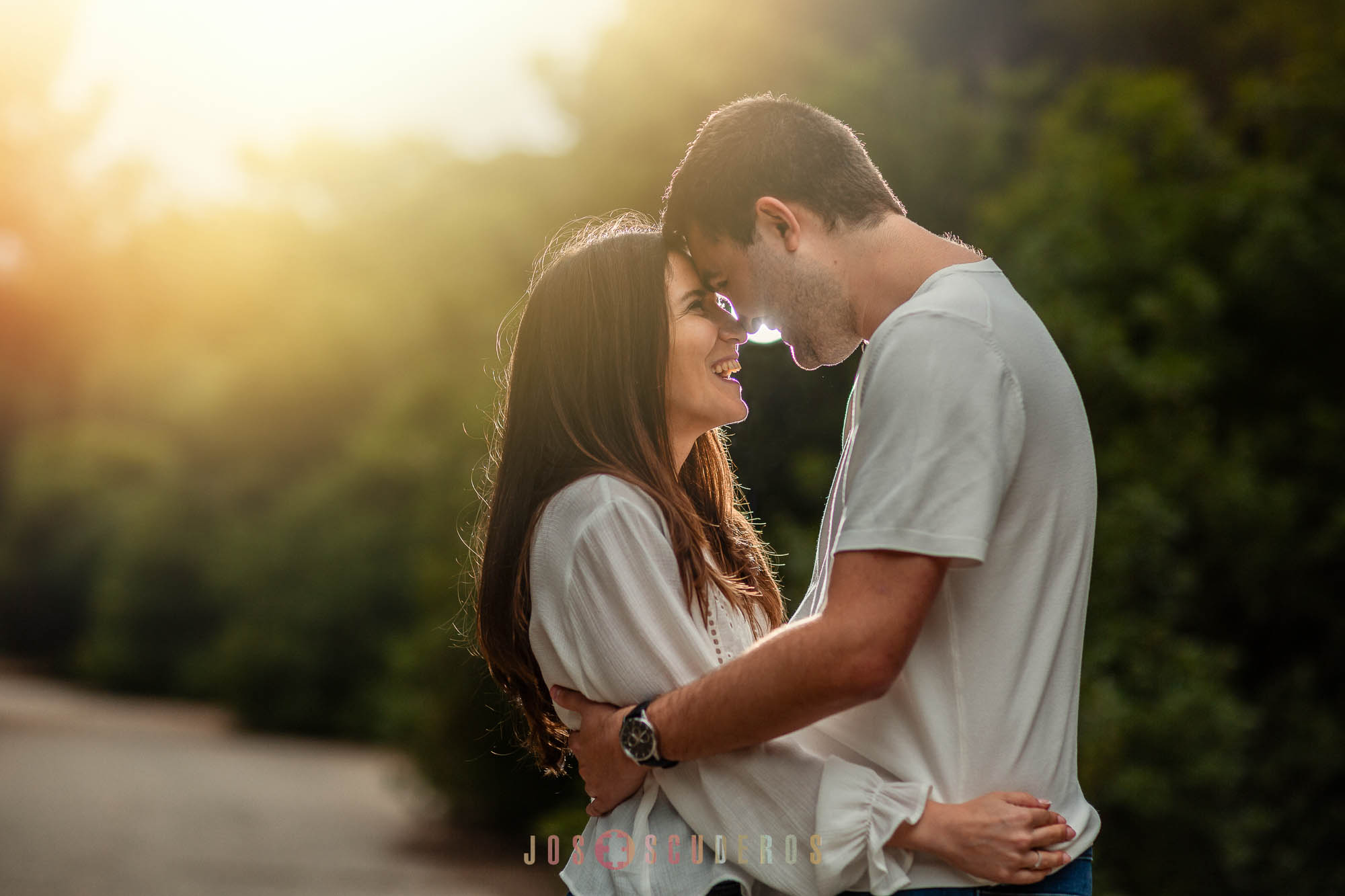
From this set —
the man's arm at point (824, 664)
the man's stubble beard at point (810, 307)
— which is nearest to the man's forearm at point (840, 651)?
the man's arm at point (824, 664)

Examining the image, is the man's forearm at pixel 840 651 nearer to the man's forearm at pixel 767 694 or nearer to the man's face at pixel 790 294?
the man's forearm at pixel 767 694

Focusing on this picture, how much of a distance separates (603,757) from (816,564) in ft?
1.28

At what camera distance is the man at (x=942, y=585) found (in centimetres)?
141

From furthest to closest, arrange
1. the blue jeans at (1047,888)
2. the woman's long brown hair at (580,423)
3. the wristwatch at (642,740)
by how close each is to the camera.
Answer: the woman's long brown hair at (580,423) → the wristwatch at (642,740) → the blue jeans at (1047,888)

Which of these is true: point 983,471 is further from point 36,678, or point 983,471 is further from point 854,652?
point 36,678

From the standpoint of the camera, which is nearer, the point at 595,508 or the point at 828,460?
the point at 595,508

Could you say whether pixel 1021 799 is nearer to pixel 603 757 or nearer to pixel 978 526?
pixel 978 526

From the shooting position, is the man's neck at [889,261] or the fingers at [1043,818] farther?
the man's neck at [889,261]

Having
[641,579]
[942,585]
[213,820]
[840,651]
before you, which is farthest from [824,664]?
[213,820]

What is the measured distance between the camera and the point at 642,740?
165 centimetres

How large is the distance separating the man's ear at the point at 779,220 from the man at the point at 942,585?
0.33 ft

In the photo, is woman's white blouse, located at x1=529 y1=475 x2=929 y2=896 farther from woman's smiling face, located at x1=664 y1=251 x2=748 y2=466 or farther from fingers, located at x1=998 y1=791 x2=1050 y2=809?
woman's smiling face, located at x1=664 y1=251 x2=748 y2=466

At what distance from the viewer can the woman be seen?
159cm

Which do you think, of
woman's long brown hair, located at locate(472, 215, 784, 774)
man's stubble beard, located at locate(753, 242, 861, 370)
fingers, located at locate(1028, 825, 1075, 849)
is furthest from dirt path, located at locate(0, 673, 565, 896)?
fingers, located at locate(1028, 825, 1075, 849)
